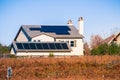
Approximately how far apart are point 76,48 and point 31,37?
605 cm

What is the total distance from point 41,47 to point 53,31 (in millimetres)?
6650

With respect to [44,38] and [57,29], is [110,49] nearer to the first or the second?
[44,38]

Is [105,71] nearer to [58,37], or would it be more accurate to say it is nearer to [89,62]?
[89,62]

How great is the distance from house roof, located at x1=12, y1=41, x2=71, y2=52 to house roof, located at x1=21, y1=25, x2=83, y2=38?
131 inches

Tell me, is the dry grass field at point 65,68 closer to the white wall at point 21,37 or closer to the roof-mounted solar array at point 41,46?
the roof-mounted solar array at point 41,46

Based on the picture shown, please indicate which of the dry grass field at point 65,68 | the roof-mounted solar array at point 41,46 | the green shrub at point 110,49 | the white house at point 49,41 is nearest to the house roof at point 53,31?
the white house at point 49,41

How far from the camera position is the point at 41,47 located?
1817 inches

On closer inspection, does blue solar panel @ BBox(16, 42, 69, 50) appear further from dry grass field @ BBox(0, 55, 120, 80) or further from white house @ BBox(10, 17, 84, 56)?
dry grass field @ BBox(0, 55, 120, 80)

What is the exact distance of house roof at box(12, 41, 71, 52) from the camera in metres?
45.5

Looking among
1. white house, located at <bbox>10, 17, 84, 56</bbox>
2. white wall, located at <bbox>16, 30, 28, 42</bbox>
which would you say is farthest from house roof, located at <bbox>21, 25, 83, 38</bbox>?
white wall, located at <bbox>16, 30, 28, 42</bbox>

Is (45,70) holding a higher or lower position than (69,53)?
higher

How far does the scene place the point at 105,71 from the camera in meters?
26.1

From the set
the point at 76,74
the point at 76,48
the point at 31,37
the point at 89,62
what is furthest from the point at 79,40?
the point at 76,74

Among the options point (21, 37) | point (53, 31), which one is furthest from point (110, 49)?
point (21, 37)
